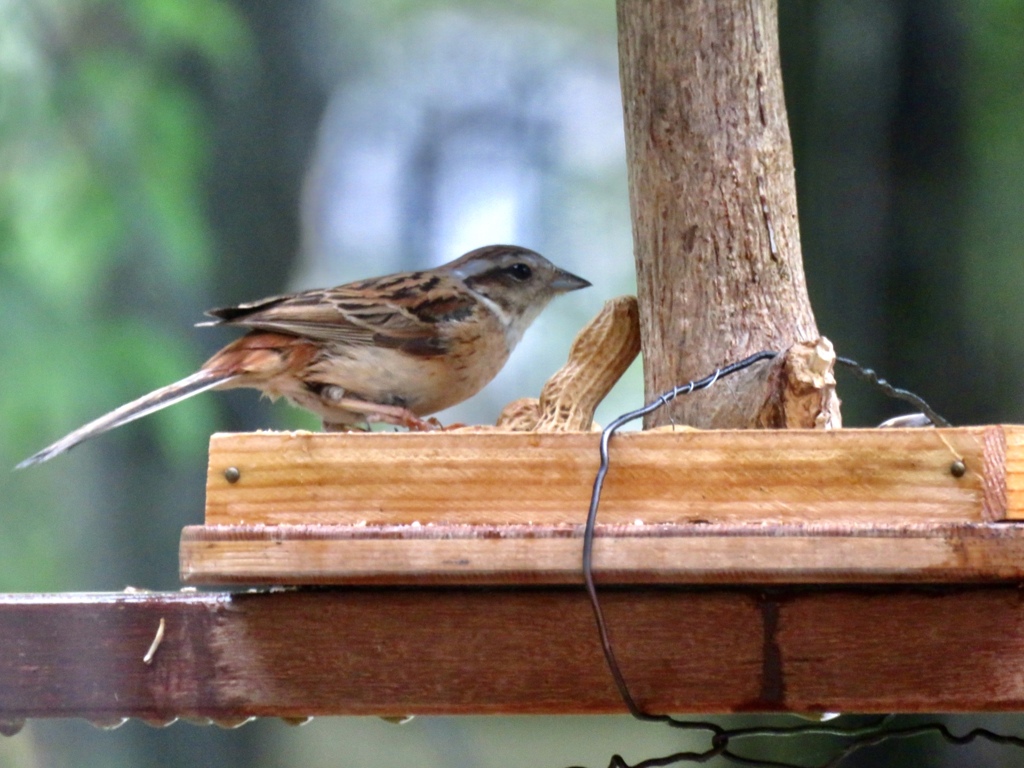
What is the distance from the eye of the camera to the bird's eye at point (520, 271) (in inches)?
107

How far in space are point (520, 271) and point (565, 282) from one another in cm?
11

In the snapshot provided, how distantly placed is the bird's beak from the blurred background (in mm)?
474

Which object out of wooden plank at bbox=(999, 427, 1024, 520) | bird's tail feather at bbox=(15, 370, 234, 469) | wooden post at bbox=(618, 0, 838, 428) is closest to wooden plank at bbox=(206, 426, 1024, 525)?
wooden plank at bbox=(999, 427, 1024, 520)

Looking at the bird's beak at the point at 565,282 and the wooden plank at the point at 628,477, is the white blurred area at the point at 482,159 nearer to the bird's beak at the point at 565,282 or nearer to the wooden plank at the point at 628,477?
the bird's beak at the point at 565,282

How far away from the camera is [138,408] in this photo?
7.09 ft

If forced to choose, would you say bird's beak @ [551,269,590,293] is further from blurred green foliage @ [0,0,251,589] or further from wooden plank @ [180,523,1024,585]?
wooden plank @ [180,523,1024,585]

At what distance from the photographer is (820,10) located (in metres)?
3.57

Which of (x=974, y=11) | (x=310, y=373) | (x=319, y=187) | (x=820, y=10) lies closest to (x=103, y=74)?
(x=319, y=187)

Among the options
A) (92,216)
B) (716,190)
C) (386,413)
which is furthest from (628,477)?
(92,216)

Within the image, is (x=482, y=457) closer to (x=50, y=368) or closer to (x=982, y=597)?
(x=982, y=597)

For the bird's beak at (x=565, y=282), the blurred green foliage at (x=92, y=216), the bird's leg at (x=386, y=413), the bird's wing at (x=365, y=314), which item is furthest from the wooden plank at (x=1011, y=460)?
the blurred green foliage at (x=92, y=216)

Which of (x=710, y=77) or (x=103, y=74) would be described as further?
(x=103, y=74)

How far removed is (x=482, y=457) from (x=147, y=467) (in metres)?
2.22

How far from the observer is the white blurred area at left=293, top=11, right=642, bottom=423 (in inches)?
134
